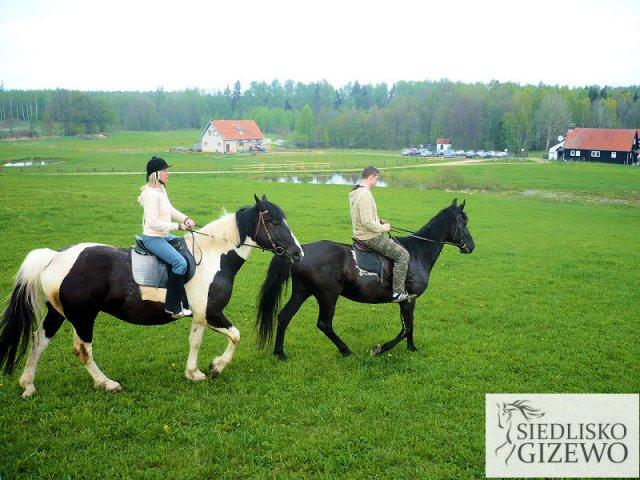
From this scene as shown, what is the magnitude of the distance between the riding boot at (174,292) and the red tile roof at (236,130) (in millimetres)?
88130

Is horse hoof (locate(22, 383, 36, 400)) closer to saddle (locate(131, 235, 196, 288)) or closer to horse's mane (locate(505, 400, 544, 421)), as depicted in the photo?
saddle (locate(131, 235, 196, 288))

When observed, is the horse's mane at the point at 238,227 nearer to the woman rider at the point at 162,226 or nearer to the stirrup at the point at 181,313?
the woman rider at the point at 162,226

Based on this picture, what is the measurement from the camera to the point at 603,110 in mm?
111688

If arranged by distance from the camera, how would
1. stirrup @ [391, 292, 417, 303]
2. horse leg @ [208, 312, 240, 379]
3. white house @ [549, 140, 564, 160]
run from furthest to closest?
white house @ [549, 140, 564, 160] → stirrup @ [391, 292, 417, 303] → horse leg @ [208, 312, 240, 379]

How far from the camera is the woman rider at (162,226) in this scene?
7195 millimetres

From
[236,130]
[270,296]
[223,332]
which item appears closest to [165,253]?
[223,332]

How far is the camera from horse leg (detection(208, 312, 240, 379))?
7.69 m

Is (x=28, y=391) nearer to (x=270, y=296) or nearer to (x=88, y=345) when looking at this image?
(x=88, y=345)

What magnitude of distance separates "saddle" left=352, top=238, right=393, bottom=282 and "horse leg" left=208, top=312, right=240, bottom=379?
2.56 meters

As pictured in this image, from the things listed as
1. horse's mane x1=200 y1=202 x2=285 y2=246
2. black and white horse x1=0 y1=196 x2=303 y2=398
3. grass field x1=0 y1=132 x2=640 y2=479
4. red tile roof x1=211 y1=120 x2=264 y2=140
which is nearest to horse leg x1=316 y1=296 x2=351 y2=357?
grass field x1=0 y1=132 x2=640 y2=479

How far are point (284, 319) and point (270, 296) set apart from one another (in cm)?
48

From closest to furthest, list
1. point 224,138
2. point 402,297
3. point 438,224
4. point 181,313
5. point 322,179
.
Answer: point 181,313 < point 402,297 < point 438,224 < point 322,179 < point 224,138

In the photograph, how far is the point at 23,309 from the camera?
280 inches

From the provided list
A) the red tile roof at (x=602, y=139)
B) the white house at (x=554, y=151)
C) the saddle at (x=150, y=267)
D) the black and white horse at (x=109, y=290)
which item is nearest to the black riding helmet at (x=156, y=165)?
the saddle at (x=150, y=267)
